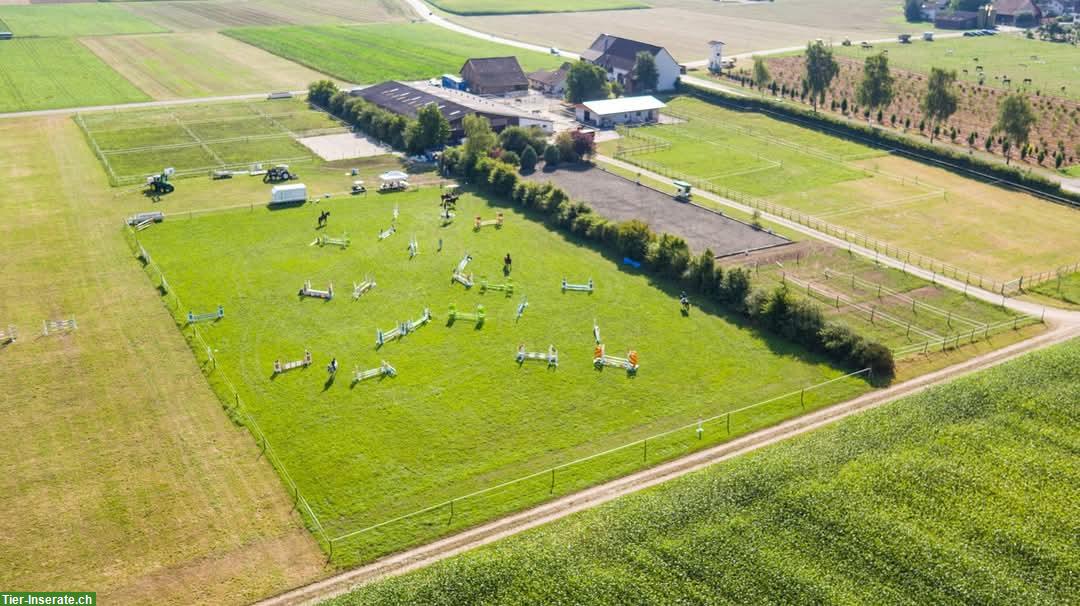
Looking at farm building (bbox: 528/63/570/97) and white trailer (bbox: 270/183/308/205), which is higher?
farm building (bbox: 528/63/570/97)

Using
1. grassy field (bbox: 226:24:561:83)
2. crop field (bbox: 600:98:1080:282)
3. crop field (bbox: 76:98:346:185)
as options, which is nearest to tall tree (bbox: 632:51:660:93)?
crop field (bbox: 600:98:1080:282)

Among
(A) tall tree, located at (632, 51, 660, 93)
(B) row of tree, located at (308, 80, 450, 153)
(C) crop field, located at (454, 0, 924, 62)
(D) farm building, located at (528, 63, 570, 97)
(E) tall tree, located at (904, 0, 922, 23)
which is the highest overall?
(E) tall tree, located at (904, 0, 922, 23)

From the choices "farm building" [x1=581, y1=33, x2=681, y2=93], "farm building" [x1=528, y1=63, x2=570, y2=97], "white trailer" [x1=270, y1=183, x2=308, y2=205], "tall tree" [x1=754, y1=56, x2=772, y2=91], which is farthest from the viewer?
"farm building" [x1=528, y1=63, x2=570, y2=97]

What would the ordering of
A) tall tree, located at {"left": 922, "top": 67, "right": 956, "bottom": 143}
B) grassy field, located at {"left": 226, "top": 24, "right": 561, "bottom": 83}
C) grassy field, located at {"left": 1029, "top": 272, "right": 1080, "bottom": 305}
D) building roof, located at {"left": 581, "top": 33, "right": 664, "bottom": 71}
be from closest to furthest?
grassy field, located at {"left": 1029, "top": 272, "right": 1080, "bottom": 305} < tall tree, located at {"left": 922, "top": 67, "right": 956, "bottom": 143} < building roof, located at {"left": 581, "top": 33, "right": 664, "bottom": 71} < grassy field, located at {"left": 226, "top": 24, "right": 561, "bottom": 83}

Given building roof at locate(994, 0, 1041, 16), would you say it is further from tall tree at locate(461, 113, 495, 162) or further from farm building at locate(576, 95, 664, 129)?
tall tree at locate(461, 113, 495, 162)

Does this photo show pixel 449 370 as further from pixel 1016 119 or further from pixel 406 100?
pixel 1016 119

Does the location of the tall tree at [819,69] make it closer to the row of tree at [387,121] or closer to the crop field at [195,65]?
the row of tree at [387,121]

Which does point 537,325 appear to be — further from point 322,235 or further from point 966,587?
point 966,587
